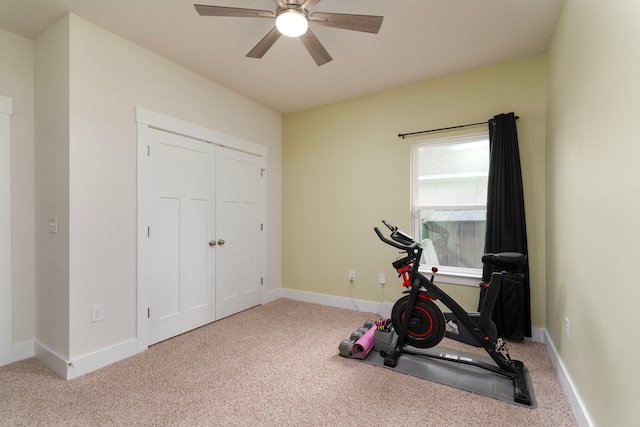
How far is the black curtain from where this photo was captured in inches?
107

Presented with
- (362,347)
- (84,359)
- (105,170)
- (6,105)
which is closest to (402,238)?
(362,347)

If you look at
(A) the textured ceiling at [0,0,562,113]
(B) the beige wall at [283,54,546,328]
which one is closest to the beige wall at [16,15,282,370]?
(A) the textured ceiling at [0,0,562,113]

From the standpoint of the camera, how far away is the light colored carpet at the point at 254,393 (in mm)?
1735

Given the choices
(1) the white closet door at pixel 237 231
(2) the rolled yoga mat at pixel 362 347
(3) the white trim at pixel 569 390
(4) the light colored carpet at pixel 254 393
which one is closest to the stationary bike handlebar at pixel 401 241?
(2) the rolled yoga mat at pixel 362 347

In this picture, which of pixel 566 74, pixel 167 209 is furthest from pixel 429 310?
pixel 167 209

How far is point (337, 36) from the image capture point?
250 centimetres

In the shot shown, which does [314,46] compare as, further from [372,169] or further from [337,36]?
[372,169]

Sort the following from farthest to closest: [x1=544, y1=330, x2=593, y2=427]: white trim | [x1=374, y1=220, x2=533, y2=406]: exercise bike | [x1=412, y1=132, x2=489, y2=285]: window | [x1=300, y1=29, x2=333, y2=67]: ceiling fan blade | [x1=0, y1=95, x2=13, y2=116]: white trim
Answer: [x1=412, y1=132, x2=489, y2=285]: window, [x1=0, y1=95, x2=13, y2=116]: white trim, [x1=374, y1=220, x2=533, y2=406]: exercise bike, [x1=300, y1=29, x2=333, y2=67]: ceiling fan blade, [x1=544, y1=330, x2=593, y2=427]: white trim

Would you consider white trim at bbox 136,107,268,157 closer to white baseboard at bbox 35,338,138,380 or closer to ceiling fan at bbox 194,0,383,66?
ceiling fan at bbox 194,0,383,66

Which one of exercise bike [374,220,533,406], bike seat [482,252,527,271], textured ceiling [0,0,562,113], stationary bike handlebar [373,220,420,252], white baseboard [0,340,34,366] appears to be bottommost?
white baseboard [0,340,34,366]

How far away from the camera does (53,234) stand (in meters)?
2.34

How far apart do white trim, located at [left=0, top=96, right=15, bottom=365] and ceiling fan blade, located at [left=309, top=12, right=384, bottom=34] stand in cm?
256

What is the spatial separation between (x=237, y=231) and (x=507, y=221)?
2.89m

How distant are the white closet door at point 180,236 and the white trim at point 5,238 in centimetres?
101
